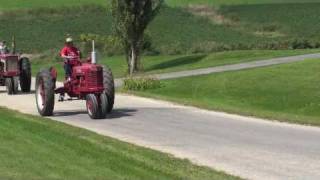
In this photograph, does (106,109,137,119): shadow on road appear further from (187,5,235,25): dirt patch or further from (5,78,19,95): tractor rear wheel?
(187,5,235,25): dirt patch

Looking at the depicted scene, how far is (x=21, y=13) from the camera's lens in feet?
280

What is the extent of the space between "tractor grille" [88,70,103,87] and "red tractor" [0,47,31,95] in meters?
9.84

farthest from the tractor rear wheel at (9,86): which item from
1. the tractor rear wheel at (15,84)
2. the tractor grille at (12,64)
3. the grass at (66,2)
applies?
the grass at (66,2)

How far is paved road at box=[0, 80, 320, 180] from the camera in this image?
1237 centimetres

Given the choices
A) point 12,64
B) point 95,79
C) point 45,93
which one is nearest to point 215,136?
point 95,79

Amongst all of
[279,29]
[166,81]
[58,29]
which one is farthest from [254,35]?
[166,81]

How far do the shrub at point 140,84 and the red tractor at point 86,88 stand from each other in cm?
1022

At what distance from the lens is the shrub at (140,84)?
3183cm

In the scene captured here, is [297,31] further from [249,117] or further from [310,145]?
[310,145]

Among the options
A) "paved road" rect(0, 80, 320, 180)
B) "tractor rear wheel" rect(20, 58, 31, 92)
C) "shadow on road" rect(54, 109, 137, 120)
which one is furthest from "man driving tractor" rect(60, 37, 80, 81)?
"tractor rear wheel" rect(20, 58, 31, 92)

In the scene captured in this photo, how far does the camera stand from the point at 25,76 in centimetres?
2997

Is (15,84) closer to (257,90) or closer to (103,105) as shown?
(257,90)

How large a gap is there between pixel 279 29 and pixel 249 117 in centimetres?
5389

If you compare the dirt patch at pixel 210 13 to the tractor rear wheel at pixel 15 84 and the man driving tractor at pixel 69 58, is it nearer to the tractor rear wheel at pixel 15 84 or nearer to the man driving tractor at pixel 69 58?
the tractor rear wheel at pixel 15 84
